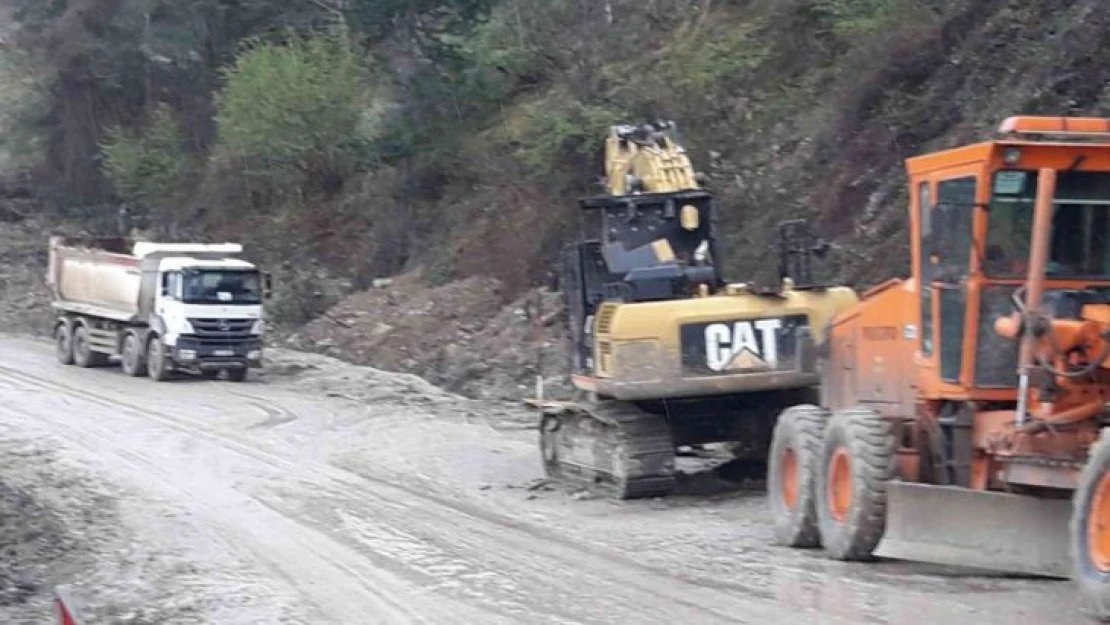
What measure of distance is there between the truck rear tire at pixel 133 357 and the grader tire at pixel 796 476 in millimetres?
21063

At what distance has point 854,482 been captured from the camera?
1240 centimetres

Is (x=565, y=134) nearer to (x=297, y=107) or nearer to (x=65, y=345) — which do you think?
(x=65, y=345)

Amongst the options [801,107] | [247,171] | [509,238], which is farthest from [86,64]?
[801,107]

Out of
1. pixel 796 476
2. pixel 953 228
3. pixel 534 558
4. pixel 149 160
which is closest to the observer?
pixel 953 228

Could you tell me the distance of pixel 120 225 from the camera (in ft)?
186

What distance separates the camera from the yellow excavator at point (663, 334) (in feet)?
55.5

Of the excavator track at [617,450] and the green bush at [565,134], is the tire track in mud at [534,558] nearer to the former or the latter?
the excavator track at [617,450]

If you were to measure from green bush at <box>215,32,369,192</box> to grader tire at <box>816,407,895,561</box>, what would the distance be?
113 ft

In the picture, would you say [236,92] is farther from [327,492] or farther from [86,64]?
[327,492]

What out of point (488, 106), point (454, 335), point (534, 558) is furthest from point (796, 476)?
point (488, 106)

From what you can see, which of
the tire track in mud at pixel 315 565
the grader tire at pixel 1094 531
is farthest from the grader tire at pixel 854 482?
the tire track in mud at pixel 315 565

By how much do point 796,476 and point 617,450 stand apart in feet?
12.3

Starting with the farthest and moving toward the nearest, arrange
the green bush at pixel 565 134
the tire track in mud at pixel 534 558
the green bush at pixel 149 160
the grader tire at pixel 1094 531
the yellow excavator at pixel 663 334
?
the green bush at pixel 149 160 < the green bush at pixel 565 134 < the yellow excavator at pixel 663 334 < the tire track in mud at pixel 534 558 < the grader tire at pixel 1094 531

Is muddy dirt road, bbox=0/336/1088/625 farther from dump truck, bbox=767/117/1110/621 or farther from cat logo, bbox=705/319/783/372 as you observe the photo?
cat logo, bbox=705/319/783/372
